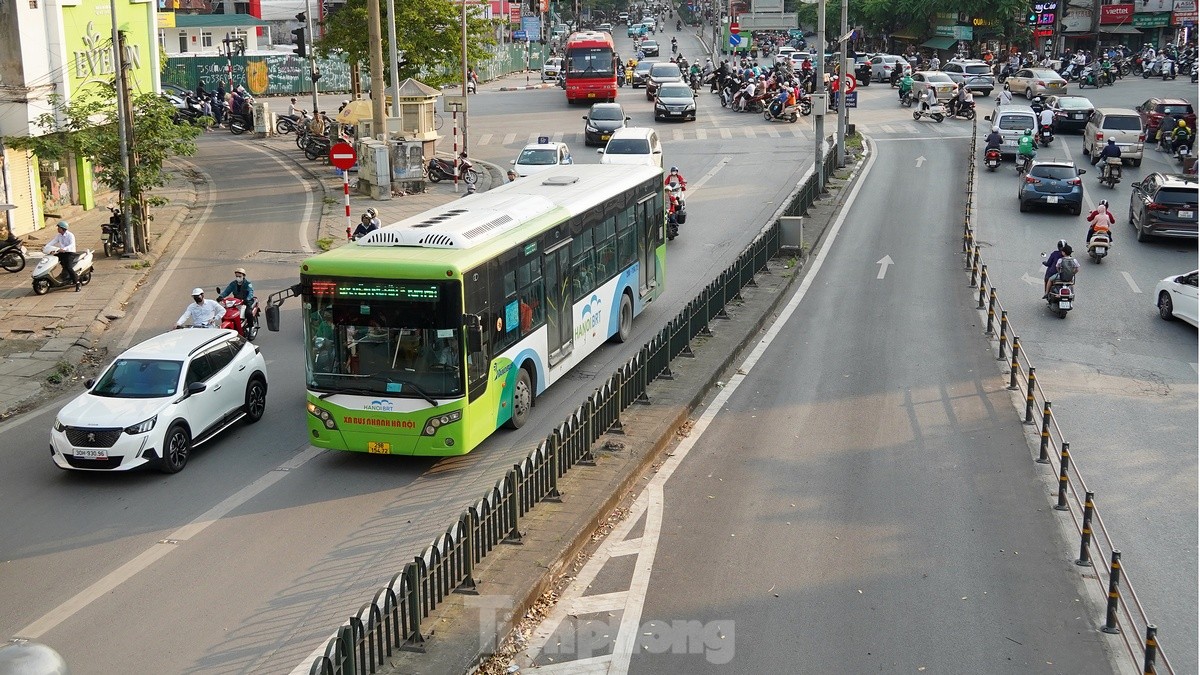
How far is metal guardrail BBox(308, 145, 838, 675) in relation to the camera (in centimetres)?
943

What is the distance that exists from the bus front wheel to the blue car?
22.0 metres

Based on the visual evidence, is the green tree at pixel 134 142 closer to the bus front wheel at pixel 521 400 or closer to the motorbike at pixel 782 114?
the bus front wheel at pixel 521 400

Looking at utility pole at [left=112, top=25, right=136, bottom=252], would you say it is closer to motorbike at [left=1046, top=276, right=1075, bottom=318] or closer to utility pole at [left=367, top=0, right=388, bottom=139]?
utility pole at [left=367, top=0, right=388, bottom=139]

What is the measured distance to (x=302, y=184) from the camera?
39.0 m

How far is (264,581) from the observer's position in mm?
11938

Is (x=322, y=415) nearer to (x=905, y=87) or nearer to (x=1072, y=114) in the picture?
(x=1072, y=114)

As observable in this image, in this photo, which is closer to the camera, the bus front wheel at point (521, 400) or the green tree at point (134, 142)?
the bus front wheel at point (521, 400)

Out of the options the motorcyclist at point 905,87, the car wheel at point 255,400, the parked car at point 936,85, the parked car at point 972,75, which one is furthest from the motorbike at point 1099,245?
the parked car at point 972,75

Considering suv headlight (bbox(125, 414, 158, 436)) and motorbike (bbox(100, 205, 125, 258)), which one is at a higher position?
motorbike (bbox(100, 205, 125, 258))

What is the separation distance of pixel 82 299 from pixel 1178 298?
845 inches

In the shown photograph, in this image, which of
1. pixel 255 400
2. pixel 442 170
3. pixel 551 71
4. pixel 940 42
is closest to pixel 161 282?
pixel 255 400

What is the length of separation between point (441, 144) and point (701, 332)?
2994 cm

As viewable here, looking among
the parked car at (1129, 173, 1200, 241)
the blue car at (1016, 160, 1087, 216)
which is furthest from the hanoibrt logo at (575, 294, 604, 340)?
the blue car at (1016, 160, 1087, 216)

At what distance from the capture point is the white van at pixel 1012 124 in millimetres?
41938
